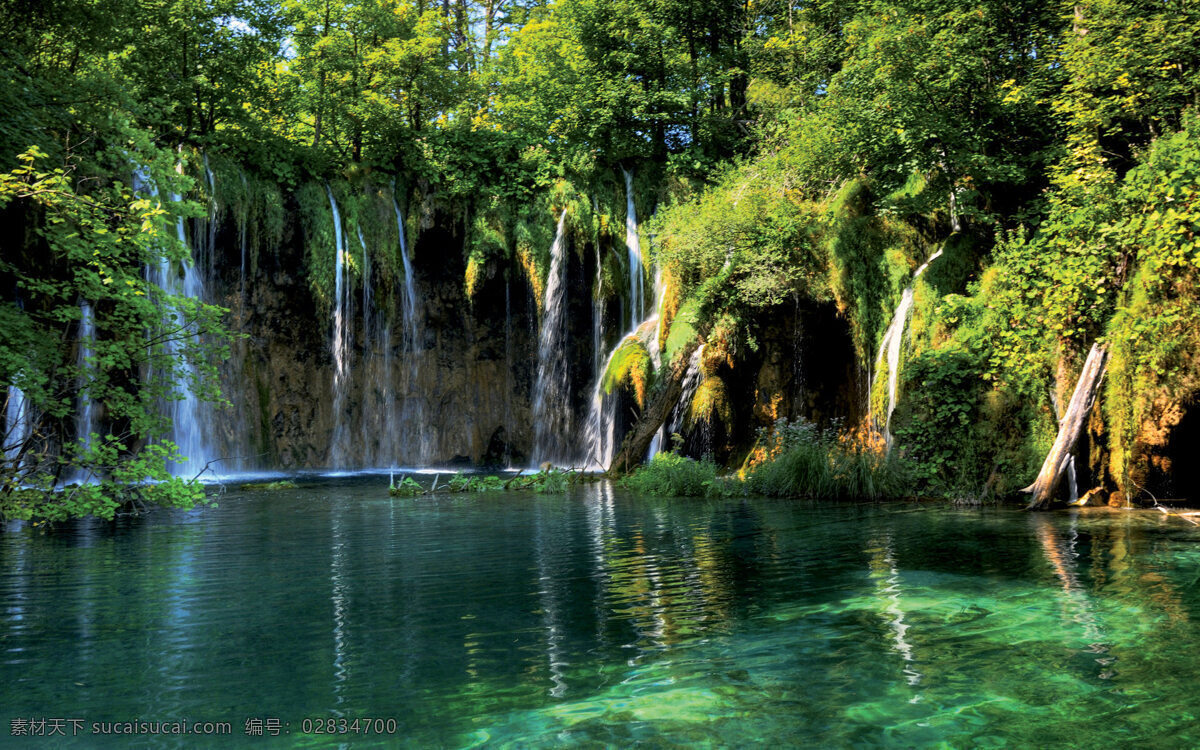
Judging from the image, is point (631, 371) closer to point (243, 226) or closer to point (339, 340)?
point (339, 340)

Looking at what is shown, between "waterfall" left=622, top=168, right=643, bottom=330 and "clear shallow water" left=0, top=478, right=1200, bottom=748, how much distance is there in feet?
48.8

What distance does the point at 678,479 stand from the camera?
15.2 meters

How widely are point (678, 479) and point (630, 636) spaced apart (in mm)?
10095

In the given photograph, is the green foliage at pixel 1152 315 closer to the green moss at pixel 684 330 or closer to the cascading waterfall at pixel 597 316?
the green moss at pixel 684 330

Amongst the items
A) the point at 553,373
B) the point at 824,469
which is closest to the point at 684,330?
the point at 824,469

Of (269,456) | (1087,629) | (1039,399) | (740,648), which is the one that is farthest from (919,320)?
(269,456)

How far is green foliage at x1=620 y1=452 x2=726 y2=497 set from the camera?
49.0 ft

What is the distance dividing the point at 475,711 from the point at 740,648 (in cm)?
176

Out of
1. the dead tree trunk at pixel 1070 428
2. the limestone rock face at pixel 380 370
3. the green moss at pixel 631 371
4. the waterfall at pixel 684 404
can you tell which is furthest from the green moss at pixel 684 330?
the limestone rock face at pixel 380 370

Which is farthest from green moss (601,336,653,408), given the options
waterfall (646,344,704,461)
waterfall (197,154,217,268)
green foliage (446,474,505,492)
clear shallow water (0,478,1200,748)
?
waterfall (197,154,217,268)

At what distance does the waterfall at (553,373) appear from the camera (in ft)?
79.7

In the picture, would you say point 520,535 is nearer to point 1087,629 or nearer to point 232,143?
point 1087,629

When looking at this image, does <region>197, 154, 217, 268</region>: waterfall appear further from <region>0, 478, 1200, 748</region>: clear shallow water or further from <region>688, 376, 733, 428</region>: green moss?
<region>688, 376, 733, 428</region>: green moss

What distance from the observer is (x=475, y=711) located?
3906 mm
